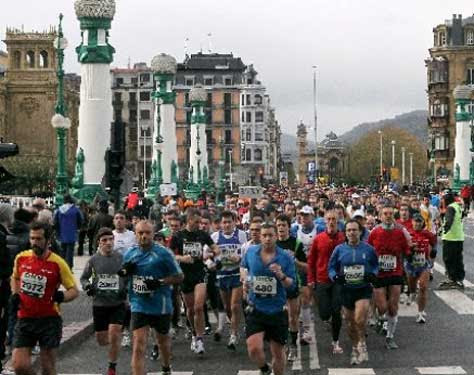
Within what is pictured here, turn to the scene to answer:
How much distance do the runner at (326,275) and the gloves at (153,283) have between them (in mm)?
3412

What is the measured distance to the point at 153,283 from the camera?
38.1 ft

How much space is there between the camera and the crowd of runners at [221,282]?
10.7m

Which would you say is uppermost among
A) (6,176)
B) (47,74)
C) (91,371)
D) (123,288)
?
(47,74)

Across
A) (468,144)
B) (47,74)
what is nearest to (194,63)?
(47,74)

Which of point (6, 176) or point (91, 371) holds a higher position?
point (6, 176)

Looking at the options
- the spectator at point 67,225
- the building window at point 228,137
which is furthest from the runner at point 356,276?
the building window at point 228,137

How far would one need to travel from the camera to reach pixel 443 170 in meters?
117

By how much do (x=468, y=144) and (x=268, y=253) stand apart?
63.3m

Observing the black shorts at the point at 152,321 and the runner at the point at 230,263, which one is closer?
the black shorts at the point at 152,321

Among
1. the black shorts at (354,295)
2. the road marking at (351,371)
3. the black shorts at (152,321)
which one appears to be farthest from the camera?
the black shorts at (354,295)

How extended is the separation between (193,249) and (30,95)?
103474 mm

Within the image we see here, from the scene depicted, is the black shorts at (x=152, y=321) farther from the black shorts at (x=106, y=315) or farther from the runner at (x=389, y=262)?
the runner at (x=389, y=262)

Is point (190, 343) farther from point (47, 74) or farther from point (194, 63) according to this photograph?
point (194, 63)

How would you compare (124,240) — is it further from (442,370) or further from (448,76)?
(448,76)
